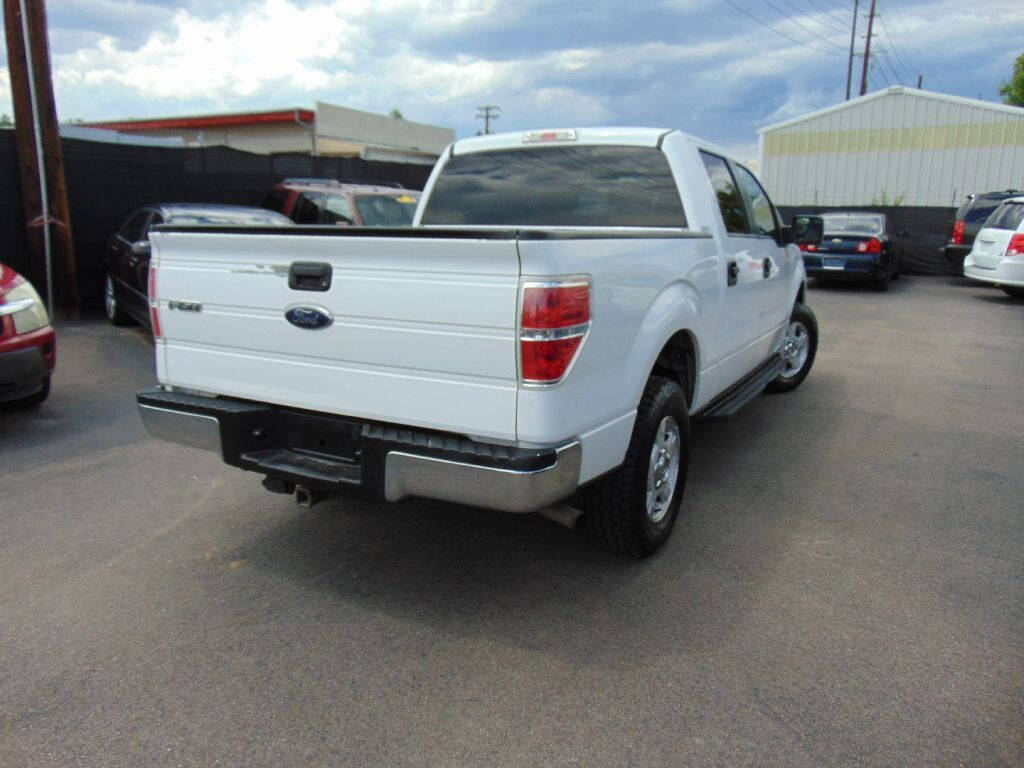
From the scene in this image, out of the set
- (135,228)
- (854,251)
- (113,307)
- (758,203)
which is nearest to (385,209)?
(135,228)

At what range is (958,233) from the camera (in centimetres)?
1555

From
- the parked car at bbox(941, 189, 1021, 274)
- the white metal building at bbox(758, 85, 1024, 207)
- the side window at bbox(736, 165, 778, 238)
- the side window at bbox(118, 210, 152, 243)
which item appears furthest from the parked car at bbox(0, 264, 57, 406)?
the white metal building at bbox(758, 85, 1024, 207)

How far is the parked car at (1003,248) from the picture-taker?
12.6m

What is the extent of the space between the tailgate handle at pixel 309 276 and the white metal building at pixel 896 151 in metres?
34.1

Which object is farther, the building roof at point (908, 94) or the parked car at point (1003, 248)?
the building roof at point (908, 94)

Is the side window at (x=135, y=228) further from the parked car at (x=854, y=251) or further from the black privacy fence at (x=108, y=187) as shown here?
the parked car at (x=854, y=251)

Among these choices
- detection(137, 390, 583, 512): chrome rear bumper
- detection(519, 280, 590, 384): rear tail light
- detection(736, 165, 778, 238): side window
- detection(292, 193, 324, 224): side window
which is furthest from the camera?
detection(292, 193, 324, 224): side window

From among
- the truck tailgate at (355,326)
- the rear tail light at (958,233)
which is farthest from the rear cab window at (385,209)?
the rear tail light at (958,233)

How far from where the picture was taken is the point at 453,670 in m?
2.84

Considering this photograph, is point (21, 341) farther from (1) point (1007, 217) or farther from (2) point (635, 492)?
(1) point (1007, 217)

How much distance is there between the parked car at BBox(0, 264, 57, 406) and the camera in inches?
213

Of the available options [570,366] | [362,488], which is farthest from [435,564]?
[570,366]

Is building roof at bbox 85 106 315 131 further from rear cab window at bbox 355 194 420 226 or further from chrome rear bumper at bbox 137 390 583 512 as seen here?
chrome rear bumper at bbox 137 390 583 512

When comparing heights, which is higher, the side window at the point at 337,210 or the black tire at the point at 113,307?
the side window at the point at 337,210
